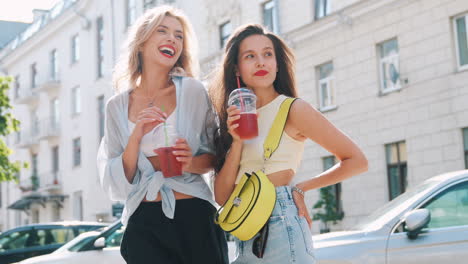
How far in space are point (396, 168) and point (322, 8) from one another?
535 centimetres

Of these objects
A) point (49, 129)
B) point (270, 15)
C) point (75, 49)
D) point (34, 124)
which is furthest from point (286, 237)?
point (34, 124)

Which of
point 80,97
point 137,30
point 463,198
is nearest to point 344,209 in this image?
point 463,198

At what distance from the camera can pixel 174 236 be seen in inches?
117

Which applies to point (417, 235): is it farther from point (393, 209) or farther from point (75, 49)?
point (75, 49)

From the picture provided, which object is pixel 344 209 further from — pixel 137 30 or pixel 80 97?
pixel 80 97

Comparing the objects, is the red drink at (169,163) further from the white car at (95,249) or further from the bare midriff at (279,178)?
the white car at (95,249)

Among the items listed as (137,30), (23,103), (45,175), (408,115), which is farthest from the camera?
(23,103)

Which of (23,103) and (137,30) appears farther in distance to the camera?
(23,103)

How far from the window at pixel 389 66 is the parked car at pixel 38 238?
8.78m

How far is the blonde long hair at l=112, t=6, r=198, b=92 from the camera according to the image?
3.33m

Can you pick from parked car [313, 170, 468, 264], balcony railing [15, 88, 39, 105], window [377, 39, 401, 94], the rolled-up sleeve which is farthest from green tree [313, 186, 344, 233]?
balcony railing [15, 88, 39, 105]

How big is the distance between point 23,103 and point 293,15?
981 inches

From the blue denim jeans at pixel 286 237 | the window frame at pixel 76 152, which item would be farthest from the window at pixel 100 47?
the blue denim jeans at pixel 286 237

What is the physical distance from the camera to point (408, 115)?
1748 centimetres
